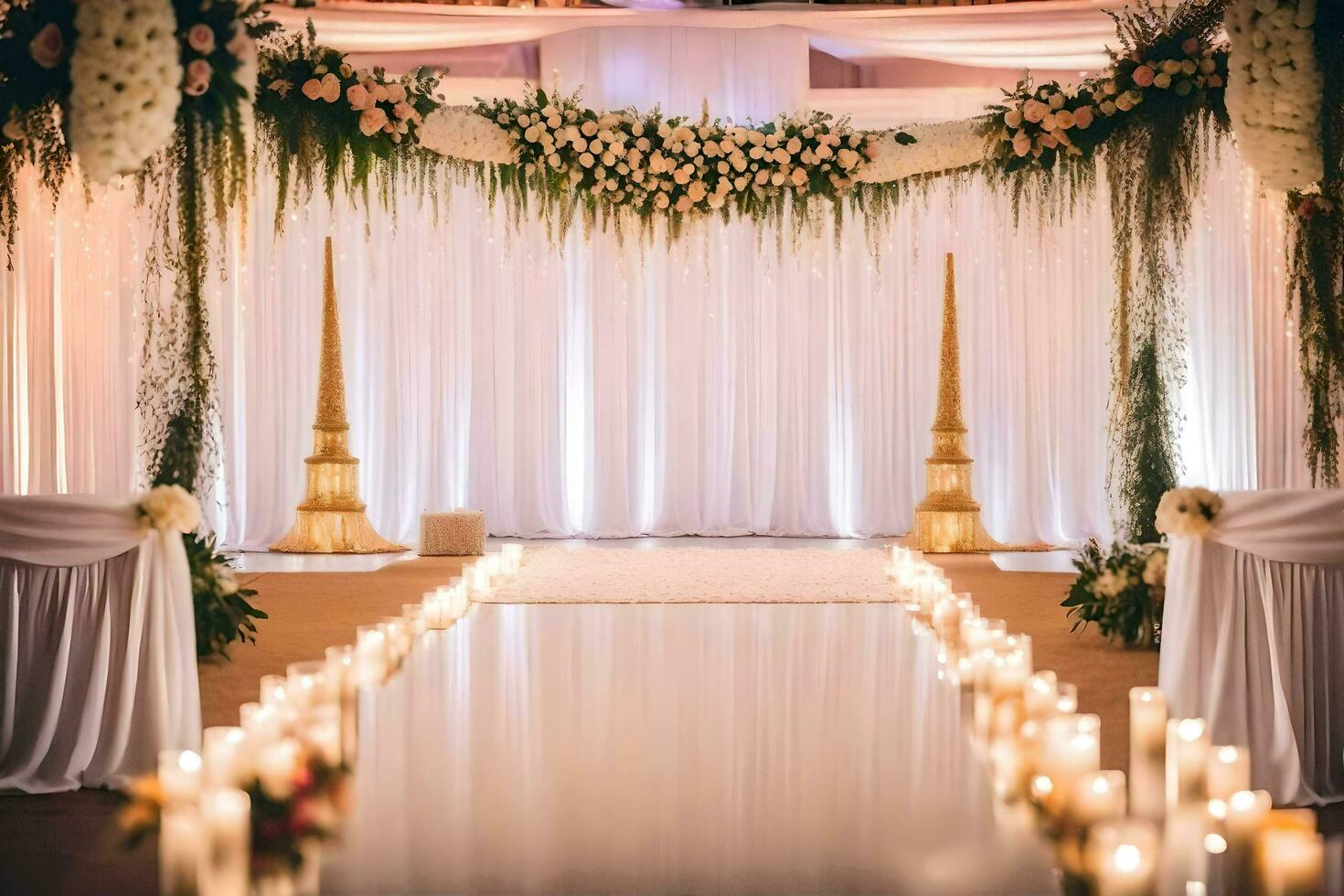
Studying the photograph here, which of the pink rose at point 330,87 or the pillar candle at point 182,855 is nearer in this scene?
the pillar candle at point 182,855

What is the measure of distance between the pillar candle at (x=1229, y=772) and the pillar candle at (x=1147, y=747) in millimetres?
155

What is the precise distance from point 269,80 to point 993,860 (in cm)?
376

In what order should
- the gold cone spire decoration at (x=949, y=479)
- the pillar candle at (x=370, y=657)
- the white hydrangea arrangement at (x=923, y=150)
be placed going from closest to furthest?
the pillar candle at (x=370, y=657)
the white hydrangea arrangement at (x=923, y=150)
the gold cone spire decoration at (x=949, y=479)

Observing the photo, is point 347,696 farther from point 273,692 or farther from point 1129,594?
point 1129,594

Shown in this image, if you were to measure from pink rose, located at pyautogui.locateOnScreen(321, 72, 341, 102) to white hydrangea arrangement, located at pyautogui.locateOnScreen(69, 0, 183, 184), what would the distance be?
162 cm

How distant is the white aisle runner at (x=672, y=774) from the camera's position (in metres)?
2.26

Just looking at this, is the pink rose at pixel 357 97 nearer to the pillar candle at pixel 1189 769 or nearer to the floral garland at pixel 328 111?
the floral garland at pixel 328 111

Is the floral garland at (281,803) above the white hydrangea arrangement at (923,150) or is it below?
below

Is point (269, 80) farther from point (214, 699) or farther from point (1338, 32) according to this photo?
point (1338, 32)

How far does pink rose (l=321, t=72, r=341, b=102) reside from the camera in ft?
16.2

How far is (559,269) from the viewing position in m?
9.31

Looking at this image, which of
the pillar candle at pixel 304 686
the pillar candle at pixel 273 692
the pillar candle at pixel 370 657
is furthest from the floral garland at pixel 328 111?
the pillar candle at pixel 304 686

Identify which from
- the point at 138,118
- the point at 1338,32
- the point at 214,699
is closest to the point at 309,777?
the point at 214,699

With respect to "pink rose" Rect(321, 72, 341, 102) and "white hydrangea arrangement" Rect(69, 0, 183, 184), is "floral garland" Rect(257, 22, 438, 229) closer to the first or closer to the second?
"pink rose" Rect(321, 72, 341, 102)
